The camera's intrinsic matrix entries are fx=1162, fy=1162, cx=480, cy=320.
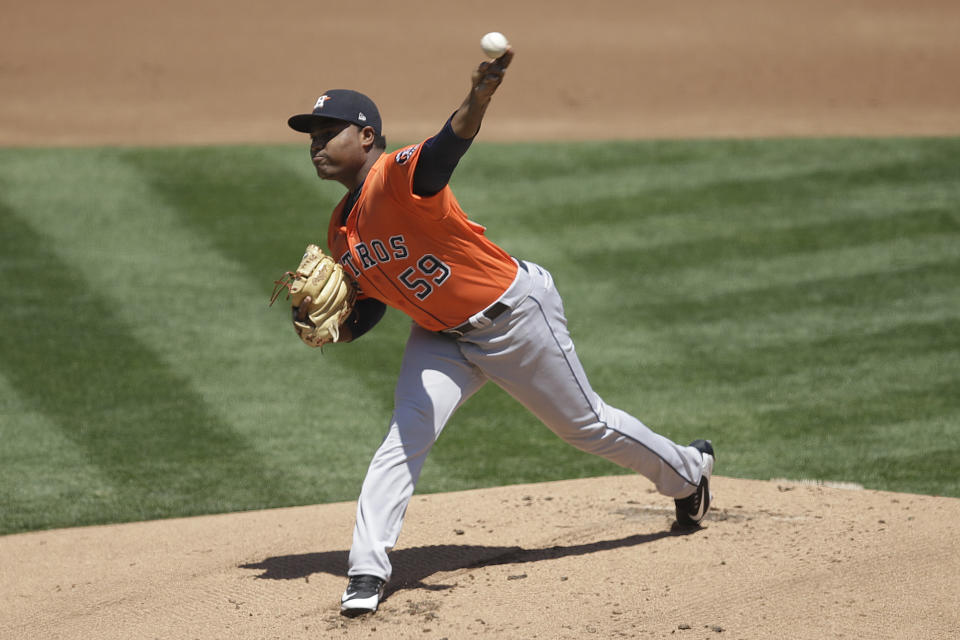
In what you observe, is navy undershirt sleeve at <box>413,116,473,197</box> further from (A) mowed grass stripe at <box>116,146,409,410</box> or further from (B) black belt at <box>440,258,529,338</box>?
(A) mowed grass stripe at <box>116,146,409,410</box>

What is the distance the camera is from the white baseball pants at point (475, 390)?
3.88 meters

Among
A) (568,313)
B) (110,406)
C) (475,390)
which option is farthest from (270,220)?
(475,390)

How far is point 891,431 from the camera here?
5871mm

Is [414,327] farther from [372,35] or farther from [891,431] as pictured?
[372,35]

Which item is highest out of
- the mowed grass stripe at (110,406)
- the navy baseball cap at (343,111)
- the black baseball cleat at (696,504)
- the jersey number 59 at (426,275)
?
the navy baseball cap at (343,111)

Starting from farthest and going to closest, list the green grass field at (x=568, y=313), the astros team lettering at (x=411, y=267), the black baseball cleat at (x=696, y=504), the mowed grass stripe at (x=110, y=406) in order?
the green grass field at (x=568, y=313)
the mowed grass stripe at (x=110, y=406)
the black baseball cleat at (x=696, y=504)
the astros team lettering at (x=411, y=267)

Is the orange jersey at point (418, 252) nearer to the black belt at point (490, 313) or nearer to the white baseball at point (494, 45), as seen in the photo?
the black belt at point (490, 313)

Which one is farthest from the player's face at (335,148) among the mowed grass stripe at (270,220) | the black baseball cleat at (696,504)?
the mowed grass stripe at (270,220)

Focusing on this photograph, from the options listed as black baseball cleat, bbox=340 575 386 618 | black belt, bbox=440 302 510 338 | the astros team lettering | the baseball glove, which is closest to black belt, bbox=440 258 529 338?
black belt, bbox=440 302 510 338

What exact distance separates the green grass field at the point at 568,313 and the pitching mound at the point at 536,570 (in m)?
0.50

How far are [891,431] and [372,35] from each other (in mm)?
9626

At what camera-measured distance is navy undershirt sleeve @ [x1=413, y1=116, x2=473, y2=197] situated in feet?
11.7

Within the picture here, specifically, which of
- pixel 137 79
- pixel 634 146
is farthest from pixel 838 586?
pixel 137 79

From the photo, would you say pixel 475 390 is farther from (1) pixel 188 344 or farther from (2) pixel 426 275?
(1) pixel 188 344
